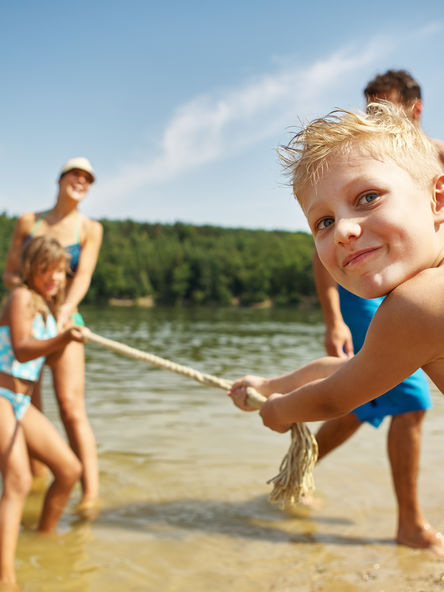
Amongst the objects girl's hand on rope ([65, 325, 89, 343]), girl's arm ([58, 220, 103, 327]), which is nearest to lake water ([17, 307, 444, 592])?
girl's hand on rope ([65, 325, 89, 343])

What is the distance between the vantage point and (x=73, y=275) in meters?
4.17

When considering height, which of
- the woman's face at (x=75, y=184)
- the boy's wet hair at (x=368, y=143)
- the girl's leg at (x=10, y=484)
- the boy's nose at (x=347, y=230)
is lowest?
the girl's leg at (x=10, y=484)

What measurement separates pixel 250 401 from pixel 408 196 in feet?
3.93

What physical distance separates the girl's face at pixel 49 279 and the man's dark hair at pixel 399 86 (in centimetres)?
209

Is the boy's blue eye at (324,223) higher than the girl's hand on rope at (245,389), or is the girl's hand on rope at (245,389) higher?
the boy's blue eye at (324,223)

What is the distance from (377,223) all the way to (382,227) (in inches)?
0.6

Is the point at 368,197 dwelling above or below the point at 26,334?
above

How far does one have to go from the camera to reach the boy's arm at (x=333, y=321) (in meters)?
3.53

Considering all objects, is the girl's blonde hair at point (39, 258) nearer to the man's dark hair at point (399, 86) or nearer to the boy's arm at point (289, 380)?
the boy's arm at point (289, 380)

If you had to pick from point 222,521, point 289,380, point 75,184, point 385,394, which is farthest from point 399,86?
point 222,521

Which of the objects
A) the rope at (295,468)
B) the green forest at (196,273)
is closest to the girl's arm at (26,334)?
the rope at (295,468)

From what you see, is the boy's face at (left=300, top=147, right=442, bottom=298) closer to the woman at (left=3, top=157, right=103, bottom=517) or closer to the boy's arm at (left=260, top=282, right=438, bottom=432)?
the boy's arm at (left=260, top=282, right=438, bottom=432)

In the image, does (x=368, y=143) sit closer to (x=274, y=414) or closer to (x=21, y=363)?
(x=274, y=414)

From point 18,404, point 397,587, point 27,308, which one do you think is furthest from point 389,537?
point 27,308
